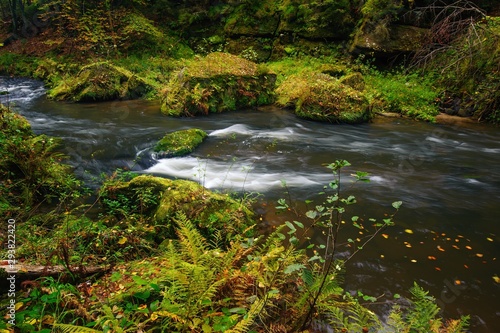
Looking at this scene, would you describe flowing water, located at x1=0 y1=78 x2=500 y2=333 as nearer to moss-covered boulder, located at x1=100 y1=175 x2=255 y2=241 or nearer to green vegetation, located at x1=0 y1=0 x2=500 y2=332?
green vegetation, located at x1=0 y1=0 x2=500 y2=332

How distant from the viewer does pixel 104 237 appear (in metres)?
3.85

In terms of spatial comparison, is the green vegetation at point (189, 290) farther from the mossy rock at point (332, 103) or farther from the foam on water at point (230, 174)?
the mossy rock at point (332, 103)

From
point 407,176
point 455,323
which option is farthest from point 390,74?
point 455,323

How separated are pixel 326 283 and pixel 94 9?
21.2 m

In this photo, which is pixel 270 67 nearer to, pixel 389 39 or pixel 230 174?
pixel 389 39

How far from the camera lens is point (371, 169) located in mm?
7578

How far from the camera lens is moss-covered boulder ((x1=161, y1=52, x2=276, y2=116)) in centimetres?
1175

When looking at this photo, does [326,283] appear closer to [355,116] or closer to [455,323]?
[455,323]

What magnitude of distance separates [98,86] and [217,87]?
4.95m

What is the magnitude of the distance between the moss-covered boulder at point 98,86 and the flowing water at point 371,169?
0.76 meters

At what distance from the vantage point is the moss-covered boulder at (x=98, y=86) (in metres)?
13.0

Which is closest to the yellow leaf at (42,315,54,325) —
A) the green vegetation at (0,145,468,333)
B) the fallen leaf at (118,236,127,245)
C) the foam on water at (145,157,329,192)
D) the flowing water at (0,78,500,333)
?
the green vegetation at (0,145,468,333)

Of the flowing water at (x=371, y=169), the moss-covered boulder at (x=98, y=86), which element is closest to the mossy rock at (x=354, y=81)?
the flowing water at (x=371, y=169)

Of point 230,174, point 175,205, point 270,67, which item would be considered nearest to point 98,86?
point 270,67
